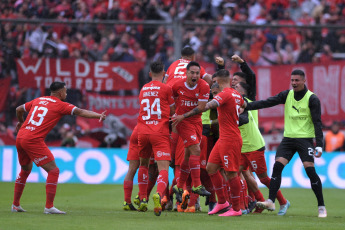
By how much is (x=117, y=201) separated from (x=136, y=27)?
226 inches

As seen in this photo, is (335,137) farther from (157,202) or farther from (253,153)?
(157,202)

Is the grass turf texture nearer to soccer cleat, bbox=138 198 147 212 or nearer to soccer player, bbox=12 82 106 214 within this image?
soccer cleat, bbox=138 198 147 212

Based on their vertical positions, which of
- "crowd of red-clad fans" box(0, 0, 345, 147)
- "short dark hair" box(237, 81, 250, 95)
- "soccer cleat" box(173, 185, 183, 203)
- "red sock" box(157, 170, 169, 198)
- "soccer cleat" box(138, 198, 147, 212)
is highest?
"crowd of red-clad fans" box(0, 0, 345, 147)

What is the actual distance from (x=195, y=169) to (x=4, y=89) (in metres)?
8.15

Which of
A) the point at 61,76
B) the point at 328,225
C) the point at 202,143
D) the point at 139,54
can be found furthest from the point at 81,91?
the point at 328,225

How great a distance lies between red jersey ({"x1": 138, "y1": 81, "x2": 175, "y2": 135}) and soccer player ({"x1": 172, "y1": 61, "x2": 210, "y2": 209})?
30cm

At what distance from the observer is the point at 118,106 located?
1664 cm

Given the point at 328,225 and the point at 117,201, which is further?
the point at 117,201

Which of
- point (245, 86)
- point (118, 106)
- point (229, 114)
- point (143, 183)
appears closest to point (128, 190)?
point (143, 183)

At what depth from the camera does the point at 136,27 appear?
666 inches

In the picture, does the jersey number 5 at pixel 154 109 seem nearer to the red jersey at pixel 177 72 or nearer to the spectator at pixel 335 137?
the red jersey at pixel 177 72

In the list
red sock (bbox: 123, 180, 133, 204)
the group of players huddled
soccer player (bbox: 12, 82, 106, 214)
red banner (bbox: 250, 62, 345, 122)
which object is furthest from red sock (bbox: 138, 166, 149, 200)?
red banner (bbox: 250, 62, 345, 122)

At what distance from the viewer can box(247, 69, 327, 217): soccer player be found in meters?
10.1

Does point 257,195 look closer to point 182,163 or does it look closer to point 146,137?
point 182,163
